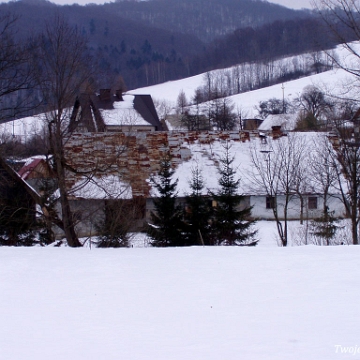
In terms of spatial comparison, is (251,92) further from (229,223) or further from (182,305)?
(182,305)

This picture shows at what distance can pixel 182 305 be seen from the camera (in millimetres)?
6445

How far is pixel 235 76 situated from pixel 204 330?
12719 centimetres

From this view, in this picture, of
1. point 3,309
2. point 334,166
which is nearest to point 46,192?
point 334,166

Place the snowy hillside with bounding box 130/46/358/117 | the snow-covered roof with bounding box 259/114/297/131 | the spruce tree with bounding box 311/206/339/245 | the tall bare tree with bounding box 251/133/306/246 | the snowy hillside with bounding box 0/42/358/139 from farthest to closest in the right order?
the snowy hillside with bounding box 130/46/358/117, the snowy hillside with bounding box 0/42/358/139, the snow-covered roof with bounding box 259/114/297/131, the tall bare tree with bounding box 251/133/306/246, the spruce tree with bounding box 311/206/339/245

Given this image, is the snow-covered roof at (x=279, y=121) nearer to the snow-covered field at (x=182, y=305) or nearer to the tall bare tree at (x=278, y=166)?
the tall bare tree at (x=278, y=166)

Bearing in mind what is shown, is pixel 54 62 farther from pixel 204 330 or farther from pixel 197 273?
pixel 204 330

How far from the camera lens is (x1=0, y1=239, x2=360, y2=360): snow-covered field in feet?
16.5

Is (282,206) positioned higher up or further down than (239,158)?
further down

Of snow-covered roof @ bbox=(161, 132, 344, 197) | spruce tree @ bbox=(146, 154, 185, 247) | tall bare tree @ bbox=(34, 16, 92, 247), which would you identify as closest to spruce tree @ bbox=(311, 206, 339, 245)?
spruce tree @ bbox=(146, 154, 185, 247)

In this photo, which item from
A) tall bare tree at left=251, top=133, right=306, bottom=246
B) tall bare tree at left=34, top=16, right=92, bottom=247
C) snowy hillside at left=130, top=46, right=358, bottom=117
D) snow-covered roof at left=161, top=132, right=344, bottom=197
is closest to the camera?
tall bare tree at left=34, top=16, right=92, bottom=247

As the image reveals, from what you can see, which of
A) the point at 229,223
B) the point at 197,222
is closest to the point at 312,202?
the point at 229,223

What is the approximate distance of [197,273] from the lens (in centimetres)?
820

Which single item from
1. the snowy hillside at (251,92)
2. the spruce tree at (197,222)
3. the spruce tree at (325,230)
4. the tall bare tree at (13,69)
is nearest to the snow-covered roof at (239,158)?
the spruce tree at (197,222)

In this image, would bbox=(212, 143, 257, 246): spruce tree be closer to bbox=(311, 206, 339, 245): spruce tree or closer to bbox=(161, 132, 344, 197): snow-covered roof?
bbox=(311, 206, 339, 245): spruce tree
